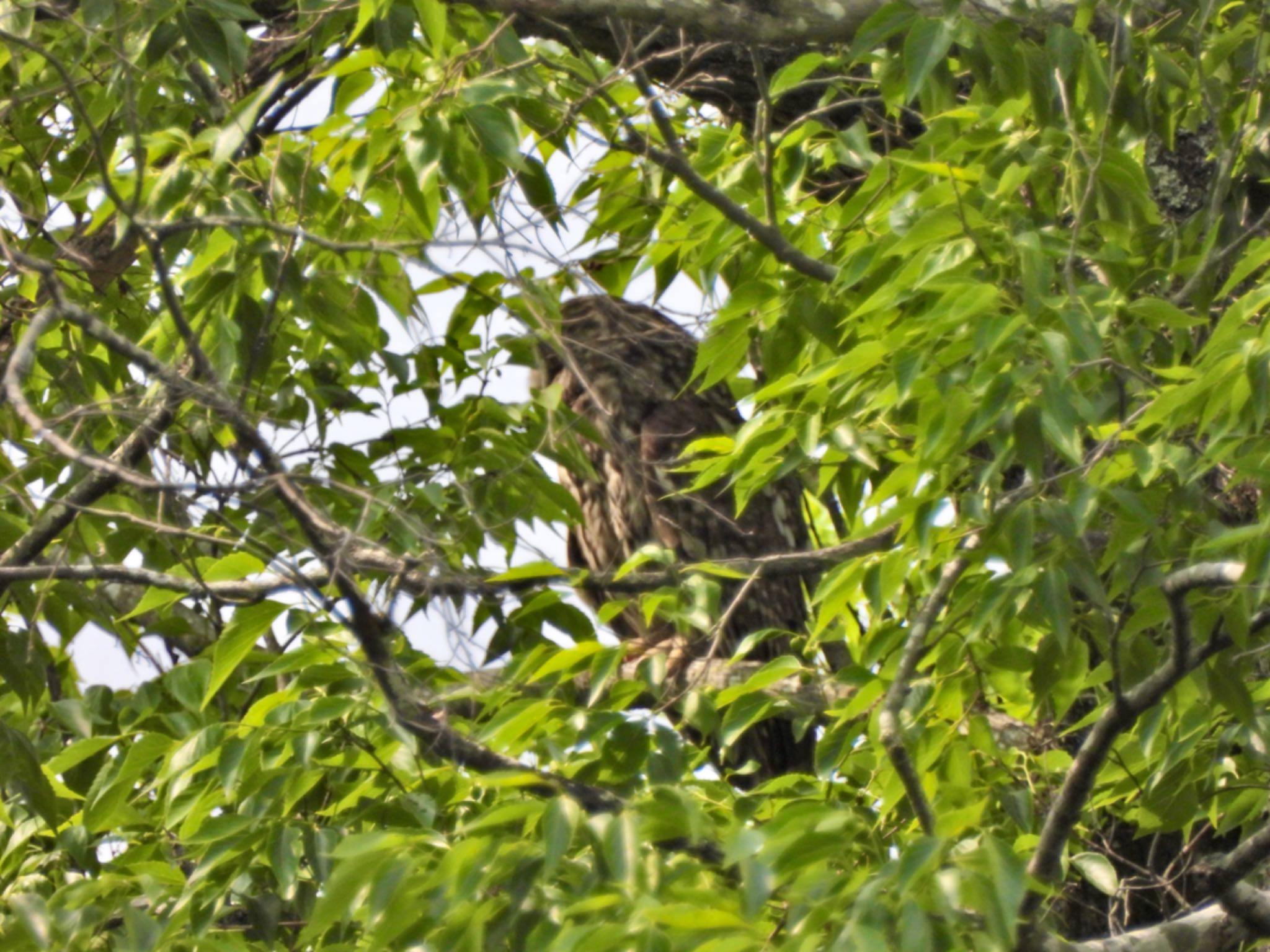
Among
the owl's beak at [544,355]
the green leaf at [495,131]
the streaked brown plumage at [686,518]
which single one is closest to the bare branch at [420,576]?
the owl's beak at [544,355]

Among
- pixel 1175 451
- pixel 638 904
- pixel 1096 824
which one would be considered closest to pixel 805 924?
pixel 638 904

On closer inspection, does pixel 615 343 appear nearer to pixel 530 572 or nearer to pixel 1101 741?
pixel 530 572

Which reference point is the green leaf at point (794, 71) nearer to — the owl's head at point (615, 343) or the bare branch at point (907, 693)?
the owl's head at point (615, 343)

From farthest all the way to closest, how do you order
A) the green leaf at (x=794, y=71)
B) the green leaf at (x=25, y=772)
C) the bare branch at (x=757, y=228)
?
1. the bare branch at (x=757, y=228)
2. the green leaf at (x=794, y=71)
3. the green leaf at (x=25, y=772)

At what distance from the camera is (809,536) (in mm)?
4906

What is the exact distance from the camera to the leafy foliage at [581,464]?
5.67 ft

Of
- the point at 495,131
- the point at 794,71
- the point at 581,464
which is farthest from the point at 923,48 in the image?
the point at 581,464

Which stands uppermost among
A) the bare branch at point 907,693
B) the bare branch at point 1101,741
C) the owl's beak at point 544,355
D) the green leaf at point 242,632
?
the owl's beak at point 544,355

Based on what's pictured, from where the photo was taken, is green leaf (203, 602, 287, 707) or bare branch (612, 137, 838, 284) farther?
bare branch (612, 137, 838, 284)

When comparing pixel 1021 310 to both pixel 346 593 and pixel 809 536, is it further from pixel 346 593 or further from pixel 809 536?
pixel 809 536

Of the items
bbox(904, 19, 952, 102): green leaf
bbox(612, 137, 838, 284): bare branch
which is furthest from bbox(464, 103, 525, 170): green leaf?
bbox(904, 19, 952, 102): green leaf

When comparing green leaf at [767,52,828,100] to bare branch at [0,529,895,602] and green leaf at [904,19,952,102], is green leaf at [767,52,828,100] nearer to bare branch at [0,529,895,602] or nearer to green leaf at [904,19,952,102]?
green leaf at [904,19,952,102]

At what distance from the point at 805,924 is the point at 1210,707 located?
2.99 feet

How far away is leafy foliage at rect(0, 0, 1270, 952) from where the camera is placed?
1728 mm
